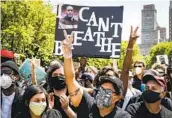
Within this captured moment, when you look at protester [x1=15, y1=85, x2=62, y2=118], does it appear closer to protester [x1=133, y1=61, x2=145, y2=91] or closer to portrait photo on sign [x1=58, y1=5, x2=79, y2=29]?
protester [x1=133, y1=61, x2=145, y2=91]

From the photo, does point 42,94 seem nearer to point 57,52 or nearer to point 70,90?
point 70,90

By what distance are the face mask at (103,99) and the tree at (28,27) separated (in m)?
20.2

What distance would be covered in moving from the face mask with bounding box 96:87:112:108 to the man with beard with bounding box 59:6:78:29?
3.56 m

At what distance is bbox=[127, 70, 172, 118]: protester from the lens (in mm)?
4656

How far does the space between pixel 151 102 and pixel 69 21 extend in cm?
359

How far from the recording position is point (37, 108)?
4508mm

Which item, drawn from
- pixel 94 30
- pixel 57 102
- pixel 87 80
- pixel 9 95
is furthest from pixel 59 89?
pixel 94 30

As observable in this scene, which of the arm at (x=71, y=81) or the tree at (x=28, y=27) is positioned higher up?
the tree at (x=28, y=27)

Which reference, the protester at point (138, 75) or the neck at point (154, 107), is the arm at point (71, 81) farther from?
the protester at point (138, 75)

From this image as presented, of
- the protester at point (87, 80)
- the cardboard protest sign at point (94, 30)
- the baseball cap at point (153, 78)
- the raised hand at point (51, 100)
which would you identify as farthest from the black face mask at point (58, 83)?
the cardboard protest sign at point (94, 30)

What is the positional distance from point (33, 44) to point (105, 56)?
22.9 meters

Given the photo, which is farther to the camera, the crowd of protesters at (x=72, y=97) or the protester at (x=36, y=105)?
the protester at (x=36, y=105)

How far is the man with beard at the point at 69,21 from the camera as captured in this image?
25.9 feet

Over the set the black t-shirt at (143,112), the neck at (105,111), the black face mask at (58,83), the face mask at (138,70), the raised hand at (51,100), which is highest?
the face mask at (138,70)
